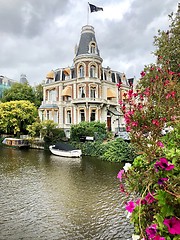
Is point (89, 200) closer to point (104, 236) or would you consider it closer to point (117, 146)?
point (104, 236)

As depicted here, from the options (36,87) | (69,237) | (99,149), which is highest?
(36,87)

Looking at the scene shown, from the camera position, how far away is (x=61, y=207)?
24.8 ft

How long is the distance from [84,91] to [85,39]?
895cm

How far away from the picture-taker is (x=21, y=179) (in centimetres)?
1166

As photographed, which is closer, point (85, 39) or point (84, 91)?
point (84, 91)

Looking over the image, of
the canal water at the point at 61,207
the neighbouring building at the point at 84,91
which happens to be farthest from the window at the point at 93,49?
the canal water at the point at 61,207

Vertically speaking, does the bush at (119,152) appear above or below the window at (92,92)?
below

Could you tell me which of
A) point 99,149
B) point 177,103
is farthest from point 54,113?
point 177,103

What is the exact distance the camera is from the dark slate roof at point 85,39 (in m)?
27.6

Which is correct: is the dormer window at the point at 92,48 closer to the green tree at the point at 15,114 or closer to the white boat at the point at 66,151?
the green tree at the point at 15,114

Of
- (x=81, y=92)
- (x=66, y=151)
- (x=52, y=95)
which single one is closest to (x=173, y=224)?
(x=66, y=151)

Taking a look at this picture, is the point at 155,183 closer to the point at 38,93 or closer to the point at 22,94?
the point at 22,94

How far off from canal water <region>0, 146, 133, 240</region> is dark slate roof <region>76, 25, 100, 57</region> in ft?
70.1

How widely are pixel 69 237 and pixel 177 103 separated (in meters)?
5.23
